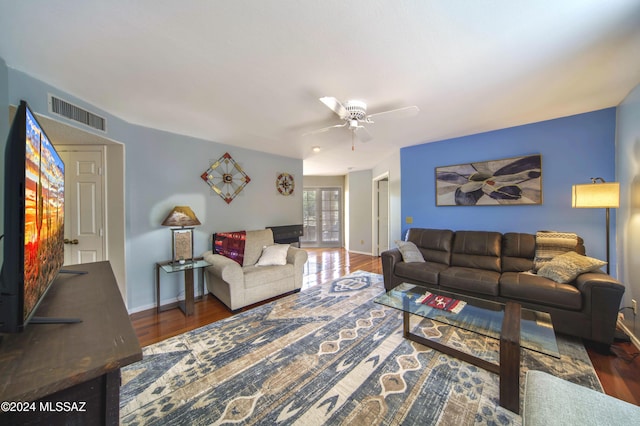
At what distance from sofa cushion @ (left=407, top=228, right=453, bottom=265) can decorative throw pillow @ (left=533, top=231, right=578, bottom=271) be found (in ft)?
3.08

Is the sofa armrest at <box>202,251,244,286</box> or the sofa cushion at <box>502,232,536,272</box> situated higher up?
the sofa cushion at <box>502,232,536,272</box>

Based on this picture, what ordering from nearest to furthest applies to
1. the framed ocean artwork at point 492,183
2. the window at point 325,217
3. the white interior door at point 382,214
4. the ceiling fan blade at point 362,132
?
the ceiling fan blade at point 362,132
the framed ocean artwork at point 492,183
the white interior door at point 382,214
the window at point 325,217

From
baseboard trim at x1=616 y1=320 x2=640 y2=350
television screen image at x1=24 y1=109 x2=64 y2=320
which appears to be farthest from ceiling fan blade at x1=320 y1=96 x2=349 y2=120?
baseboard trim at x1=616 y1=320 x2=640 y2=350

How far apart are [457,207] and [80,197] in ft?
16.7

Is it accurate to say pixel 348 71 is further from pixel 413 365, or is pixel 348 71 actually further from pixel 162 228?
pixel 162 228

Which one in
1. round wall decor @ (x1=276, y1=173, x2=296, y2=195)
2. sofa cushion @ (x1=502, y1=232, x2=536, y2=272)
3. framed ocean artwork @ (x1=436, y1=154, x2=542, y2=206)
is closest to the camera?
sofa cushion @ (x1=502, y1=232, x2=536, y2=272)

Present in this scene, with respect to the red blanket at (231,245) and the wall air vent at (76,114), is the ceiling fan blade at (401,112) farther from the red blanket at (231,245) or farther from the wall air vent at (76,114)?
the wall air vent at (76,114)

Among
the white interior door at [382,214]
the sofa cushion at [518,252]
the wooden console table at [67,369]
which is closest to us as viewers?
the wooden console table at [67,369]

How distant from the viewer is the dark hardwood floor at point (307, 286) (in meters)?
1.68

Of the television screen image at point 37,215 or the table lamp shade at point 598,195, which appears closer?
the television screen image at point 37,215

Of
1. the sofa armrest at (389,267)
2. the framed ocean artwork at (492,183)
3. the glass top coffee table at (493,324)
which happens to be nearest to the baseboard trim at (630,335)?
the glass top coffee table at (493,324)

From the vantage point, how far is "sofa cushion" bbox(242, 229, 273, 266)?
3.41 m

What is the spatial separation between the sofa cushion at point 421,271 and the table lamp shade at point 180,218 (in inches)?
110

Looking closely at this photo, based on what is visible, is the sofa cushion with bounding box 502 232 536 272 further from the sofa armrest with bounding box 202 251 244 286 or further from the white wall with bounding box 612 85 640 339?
the sofa armrest with bounding box 202 251 244 286
